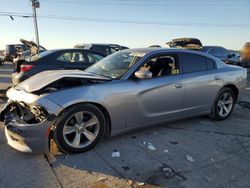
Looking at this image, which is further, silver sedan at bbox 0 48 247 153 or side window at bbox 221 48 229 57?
side window at bbox 221 48 229 57

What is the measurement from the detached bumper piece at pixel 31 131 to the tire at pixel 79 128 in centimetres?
17

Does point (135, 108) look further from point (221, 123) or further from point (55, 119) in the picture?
point (221, 123)

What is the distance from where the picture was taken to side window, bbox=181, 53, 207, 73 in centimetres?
512

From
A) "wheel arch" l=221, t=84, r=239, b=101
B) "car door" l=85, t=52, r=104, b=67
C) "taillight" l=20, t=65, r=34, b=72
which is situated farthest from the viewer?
"car door" l=85, t=52, r=104, b=67

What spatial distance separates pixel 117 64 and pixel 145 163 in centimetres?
186

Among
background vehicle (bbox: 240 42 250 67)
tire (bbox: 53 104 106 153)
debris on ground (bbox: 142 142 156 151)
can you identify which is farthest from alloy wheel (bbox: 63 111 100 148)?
background vehicle (bbox: 240 42 250 67)

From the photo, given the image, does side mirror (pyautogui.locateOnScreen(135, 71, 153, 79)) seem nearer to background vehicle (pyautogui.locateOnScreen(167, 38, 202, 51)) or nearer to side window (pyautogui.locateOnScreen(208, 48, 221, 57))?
background vehicle (pyautogui.locateOnScreen(167, 38, 202, 51))

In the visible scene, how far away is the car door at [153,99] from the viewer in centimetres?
437

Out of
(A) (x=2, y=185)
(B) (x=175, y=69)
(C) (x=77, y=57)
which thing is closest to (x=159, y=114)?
(B) (x=175, y=69)

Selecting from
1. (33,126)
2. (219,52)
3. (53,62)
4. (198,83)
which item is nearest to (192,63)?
(198,83)

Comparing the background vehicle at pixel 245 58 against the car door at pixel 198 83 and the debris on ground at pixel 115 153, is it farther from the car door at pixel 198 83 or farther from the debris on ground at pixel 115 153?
the debris on ground at pixel 115 153

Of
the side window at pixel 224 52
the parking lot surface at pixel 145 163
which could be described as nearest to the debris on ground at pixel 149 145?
the parking lot surface at pixel 145 163

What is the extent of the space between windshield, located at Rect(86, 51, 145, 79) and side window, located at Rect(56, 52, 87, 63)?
9.89 feet

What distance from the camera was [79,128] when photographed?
13.2 ft
